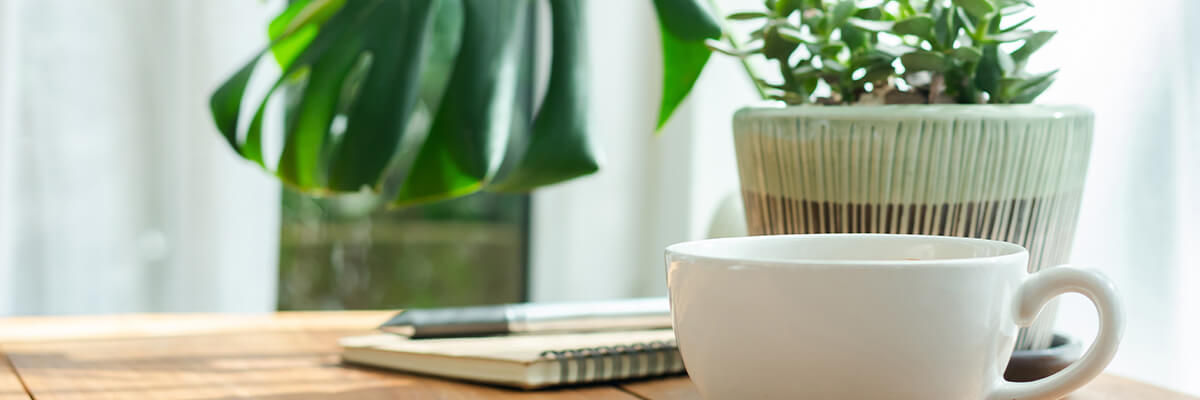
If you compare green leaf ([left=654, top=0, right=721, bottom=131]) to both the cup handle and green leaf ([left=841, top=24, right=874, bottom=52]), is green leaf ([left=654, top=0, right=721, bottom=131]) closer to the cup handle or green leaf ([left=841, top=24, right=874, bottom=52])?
green leaf ([left=841, top=24, right=874, bottom=52])

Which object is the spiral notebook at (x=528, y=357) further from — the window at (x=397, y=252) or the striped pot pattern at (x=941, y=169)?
the window at (x=397, y=252)

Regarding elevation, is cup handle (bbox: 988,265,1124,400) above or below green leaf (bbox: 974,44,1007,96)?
below

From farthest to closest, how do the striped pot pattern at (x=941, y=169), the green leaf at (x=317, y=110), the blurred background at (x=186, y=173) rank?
the blurred background at (x=186, y=173)
the green leaf at (x=317, y=110)
the striped pot pattern at (x=941, y=169)

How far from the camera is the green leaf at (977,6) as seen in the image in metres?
0.45

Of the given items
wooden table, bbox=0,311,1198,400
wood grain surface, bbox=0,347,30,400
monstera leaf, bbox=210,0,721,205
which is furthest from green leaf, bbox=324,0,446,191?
wood grain surface, bbox=0,347,30,400

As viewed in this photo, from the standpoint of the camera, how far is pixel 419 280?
1397mm

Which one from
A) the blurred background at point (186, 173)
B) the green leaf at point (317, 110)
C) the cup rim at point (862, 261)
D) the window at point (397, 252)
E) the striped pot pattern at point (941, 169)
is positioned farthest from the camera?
the window at point (397, 252)

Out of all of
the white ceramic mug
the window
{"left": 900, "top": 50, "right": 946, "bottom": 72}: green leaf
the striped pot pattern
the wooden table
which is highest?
{"left": 900, "top": 50, "right": 946, "bottom": 72}: green leaf

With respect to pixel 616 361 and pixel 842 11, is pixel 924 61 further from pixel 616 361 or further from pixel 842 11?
pixel 616 361

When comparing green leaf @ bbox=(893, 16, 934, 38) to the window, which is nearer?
green leaf @ bbox=(893, 16, 934, 38)

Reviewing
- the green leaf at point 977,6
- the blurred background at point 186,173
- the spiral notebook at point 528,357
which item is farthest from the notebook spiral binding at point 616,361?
the blurred background at point 186,173

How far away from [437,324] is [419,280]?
0.86 metres

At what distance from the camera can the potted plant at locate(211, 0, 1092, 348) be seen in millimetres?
450

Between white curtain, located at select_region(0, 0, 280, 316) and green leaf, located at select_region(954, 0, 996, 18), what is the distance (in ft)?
3.20
